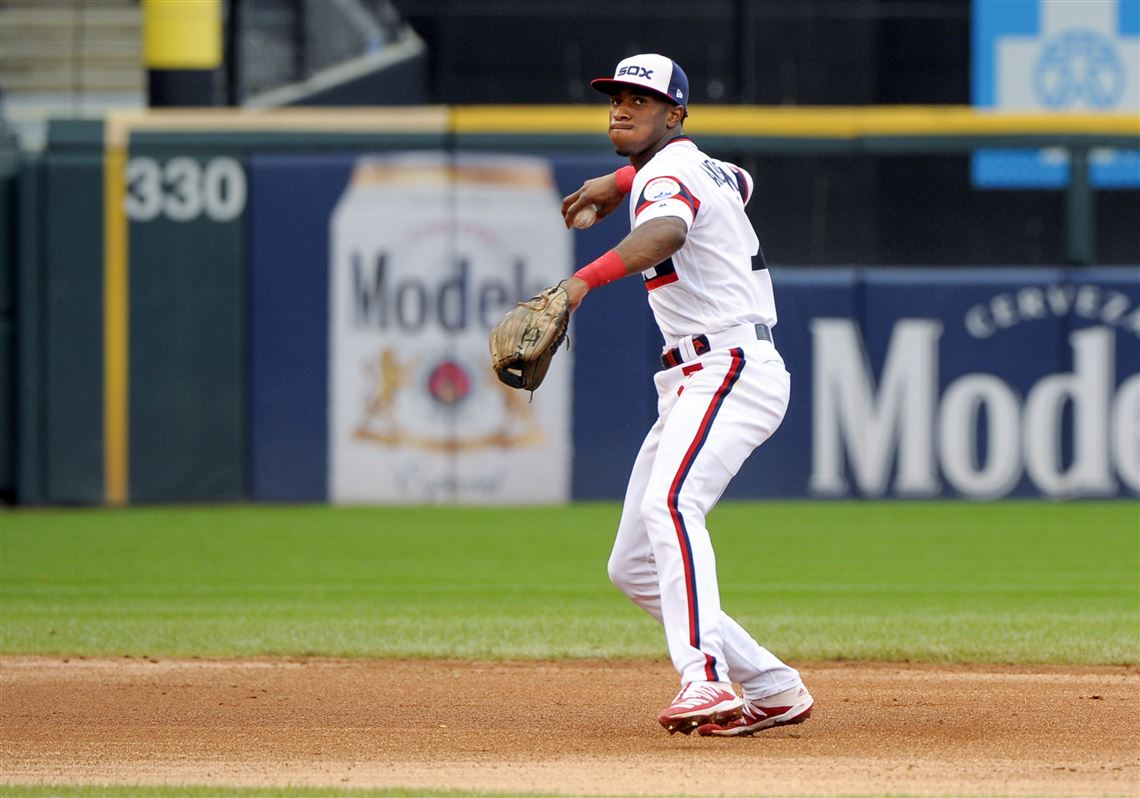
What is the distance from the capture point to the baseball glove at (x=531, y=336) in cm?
405

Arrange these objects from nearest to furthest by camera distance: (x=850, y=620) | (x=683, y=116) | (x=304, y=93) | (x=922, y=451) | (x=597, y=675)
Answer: (x=683, y=116), (x=597, y=675), (x=850, y=620), (x=922, y=451), (x=304, y=93)

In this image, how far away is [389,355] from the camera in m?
12.2

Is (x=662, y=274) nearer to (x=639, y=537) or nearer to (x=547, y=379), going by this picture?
(x=639, y=537)

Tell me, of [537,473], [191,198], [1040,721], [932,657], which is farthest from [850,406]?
[1040,721]

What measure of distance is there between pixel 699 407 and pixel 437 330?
801 cm

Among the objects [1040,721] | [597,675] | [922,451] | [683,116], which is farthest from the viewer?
[922,451]

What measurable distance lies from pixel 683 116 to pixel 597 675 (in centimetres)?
219

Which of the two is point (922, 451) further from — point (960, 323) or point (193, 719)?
point (193, 719)

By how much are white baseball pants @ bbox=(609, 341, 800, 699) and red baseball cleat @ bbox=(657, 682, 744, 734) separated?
3 cm

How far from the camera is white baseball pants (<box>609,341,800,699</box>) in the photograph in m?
4.16

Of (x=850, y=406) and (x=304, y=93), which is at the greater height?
(x=304, y=93)

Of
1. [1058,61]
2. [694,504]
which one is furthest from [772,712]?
[1058,61]

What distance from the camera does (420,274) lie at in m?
12.2

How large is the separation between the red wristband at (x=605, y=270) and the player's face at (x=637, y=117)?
45cm
